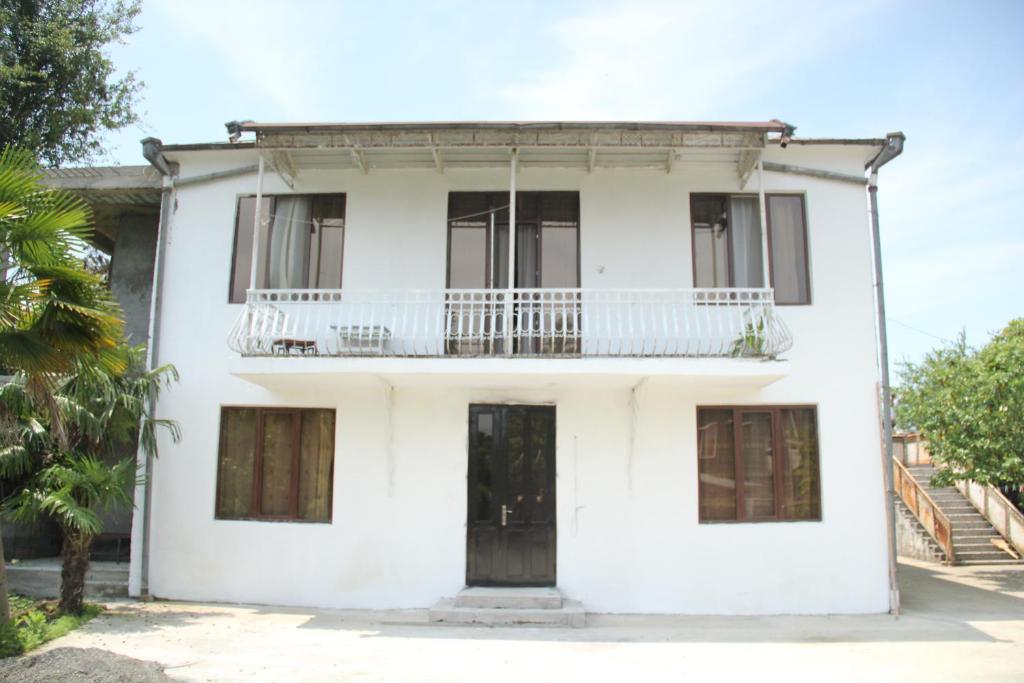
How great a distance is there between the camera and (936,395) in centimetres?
1315

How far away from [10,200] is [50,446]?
11.1 feet

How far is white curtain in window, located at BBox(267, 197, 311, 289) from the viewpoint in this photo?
1073 centimetres

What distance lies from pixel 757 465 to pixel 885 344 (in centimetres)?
246

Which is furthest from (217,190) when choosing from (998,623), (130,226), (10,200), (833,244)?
(998,623)

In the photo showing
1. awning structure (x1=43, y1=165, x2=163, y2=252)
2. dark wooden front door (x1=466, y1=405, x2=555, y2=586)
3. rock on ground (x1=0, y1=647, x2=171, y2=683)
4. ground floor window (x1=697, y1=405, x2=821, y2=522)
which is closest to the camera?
rock on ground (x1=0, y1=647, x2=171, y2=683)

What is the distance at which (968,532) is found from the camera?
16.1m

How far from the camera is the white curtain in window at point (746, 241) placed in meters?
10.4

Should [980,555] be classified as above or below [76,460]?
below

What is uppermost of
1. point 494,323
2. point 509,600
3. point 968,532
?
point 494,323

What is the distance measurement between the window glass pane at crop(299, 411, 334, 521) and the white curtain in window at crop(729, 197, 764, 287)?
6337 millimetres

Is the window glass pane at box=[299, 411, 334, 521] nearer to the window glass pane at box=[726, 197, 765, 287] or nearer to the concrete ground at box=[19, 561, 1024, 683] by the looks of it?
the concrete ground at box=[19, 561, 1024, 683]

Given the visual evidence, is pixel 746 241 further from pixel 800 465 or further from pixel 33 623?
pixel 33 623

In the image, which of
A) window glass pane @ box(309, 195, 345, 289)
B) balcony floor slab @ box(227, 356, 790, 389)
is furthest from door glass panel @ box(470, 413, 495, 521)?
window glass pane @ box(309, 195, 345, 289)

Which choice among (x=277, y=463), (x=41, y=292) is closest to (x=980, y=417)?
(x=277, y=463)
